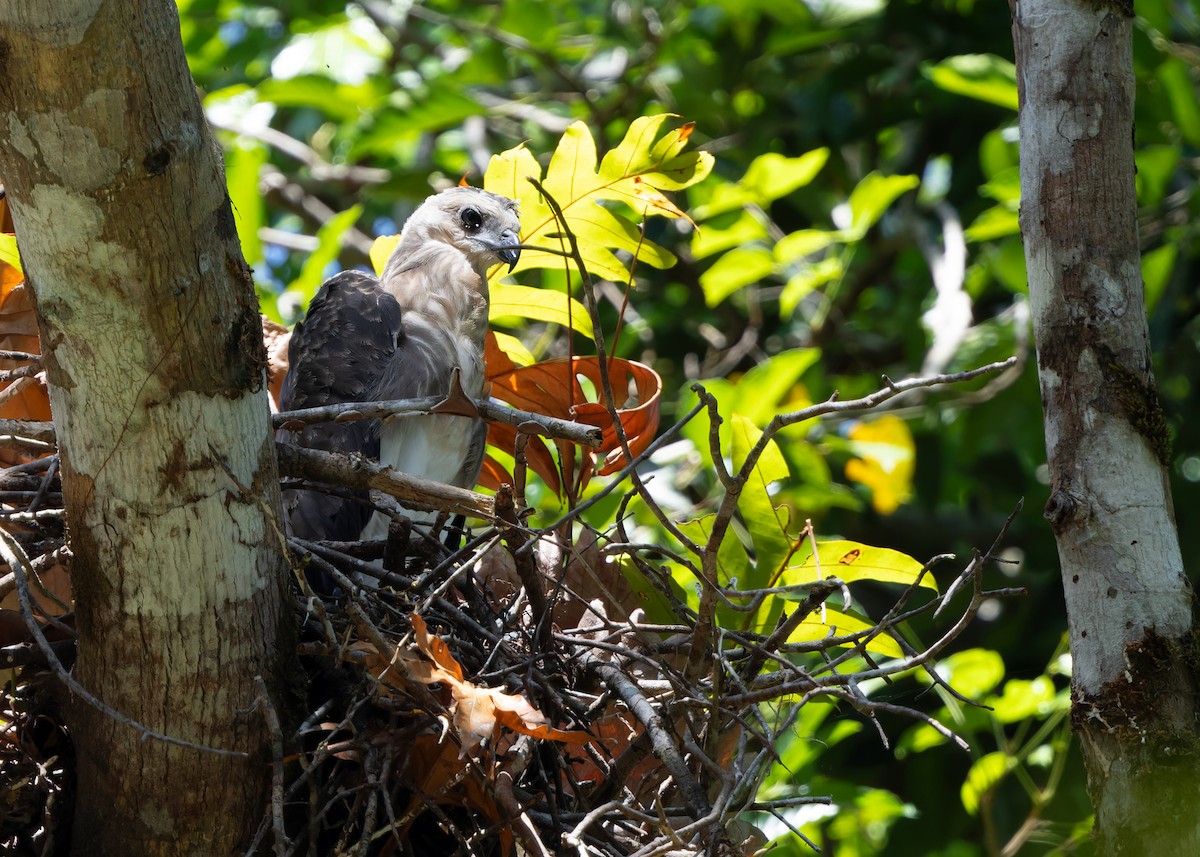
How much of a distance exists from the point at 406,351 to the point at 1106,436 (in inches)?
64.6

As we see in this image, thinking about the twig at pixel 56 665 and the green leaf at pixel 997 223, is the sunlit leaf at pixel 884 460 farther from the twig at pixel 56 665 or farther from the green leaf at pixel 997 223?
the twig at pixel 56 665

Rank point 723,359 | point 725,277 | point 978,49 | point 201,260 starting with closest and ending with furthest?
point 201,260
point 725,277
point 978,49
point 723,359

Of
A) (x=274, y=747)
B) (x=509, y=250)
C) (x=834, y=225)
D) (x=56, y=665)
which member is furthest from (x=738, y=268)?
(x=56, y=665)

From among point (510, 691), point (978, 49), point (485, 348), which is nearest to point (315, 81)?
point (485, 348)

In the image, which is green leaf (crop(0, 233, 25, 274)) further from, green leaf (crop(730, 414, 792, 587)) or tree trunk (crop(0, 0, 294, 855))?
green leaf (crop(730, 414, 792, 587))

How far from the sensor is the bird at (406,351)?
2709 mm

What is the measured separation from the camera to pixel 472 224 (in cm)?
327

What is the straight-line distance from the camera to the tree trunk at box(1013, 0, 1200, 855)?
1706 millimetres

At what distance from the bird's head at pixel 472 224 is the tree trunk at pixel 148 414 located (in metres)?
1.47

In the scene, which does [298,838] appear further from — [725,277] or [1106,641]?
[725,277]

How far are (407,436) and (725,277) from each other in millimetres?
1367

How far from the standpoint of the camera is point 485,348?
116 inches

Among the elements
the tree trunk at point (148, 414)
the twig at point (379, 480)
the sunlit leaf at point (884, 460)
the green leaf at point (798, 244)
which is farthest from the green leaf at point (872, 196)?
the tree trunk at point (148, 414)

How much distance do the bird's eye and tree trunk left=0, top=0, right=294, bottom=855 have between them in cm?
167
